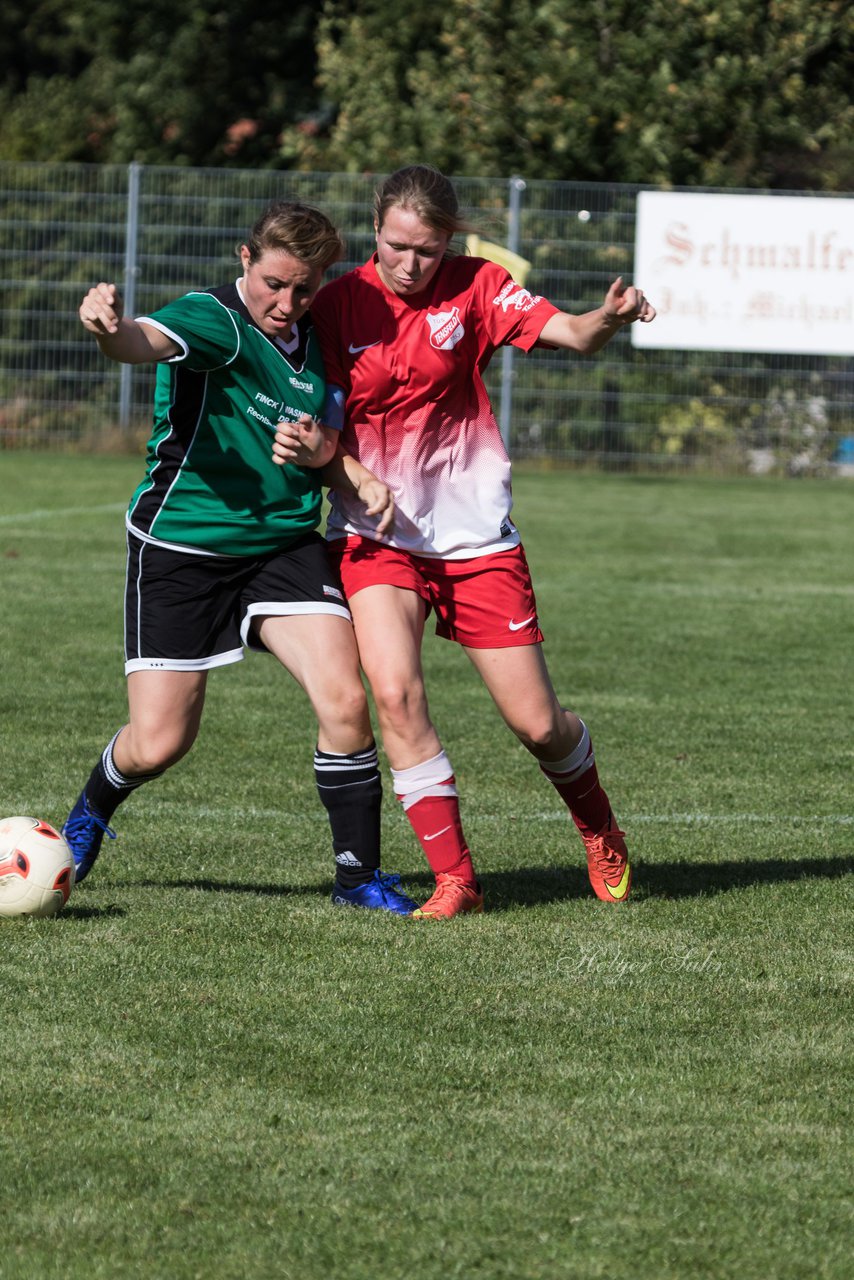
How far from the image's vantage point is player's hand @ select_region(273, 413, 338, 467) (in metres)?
4.83

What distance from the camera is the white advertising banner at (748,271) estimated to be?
2100cm

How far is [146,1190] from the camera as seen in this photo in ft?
10.7

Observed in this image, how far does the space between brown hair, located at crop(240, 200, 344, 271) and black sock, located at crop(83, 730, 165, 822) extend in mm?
1424

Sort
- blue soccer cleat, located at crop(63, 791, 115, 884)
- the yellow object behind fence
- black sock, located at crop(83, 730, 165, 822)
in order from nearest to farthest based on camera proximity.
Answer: black sock, located at crop(83, 730, 165, 822) → blue soccer cleat, located at crop(63, 791, 115, 884) → the yellow object behind fence

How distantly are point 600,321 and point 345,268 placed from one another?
16.5m

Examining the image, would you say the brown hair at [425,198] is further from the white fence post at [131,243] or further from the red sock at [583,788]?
the white fence post at [131,243]

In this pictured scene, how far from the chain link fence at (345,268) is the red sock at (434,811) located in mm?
16158

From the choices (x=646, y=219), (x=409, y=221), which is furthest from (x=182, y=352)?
(x=646, y=219)

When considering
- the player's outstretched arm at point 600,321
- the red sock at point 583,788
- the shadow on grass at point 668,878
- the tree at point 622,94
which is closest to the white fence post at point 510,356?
the tree at point 622,94

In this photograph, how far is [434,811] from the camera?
5258 millimetres

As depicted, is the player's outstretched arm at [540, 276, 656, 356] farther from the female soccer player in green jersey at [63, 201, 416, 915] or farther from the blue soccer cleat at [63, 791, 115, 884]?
the blue soccer cleat at [63, 791, 115, 884]

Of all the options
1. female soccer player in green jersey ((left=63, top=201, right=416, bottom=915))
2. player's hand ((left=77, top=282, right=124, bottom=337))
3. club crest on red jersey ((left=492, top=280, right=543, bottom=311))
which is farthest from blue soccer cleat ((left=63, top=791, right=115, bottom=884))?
club crest on red jersey ((left=492, top=280, right=543, bottom=311))

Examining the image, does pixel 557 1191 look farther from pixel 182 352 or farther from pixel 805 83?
pixel 805 83

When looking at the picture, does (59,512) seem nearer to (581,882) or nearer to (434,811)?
(581,882)
